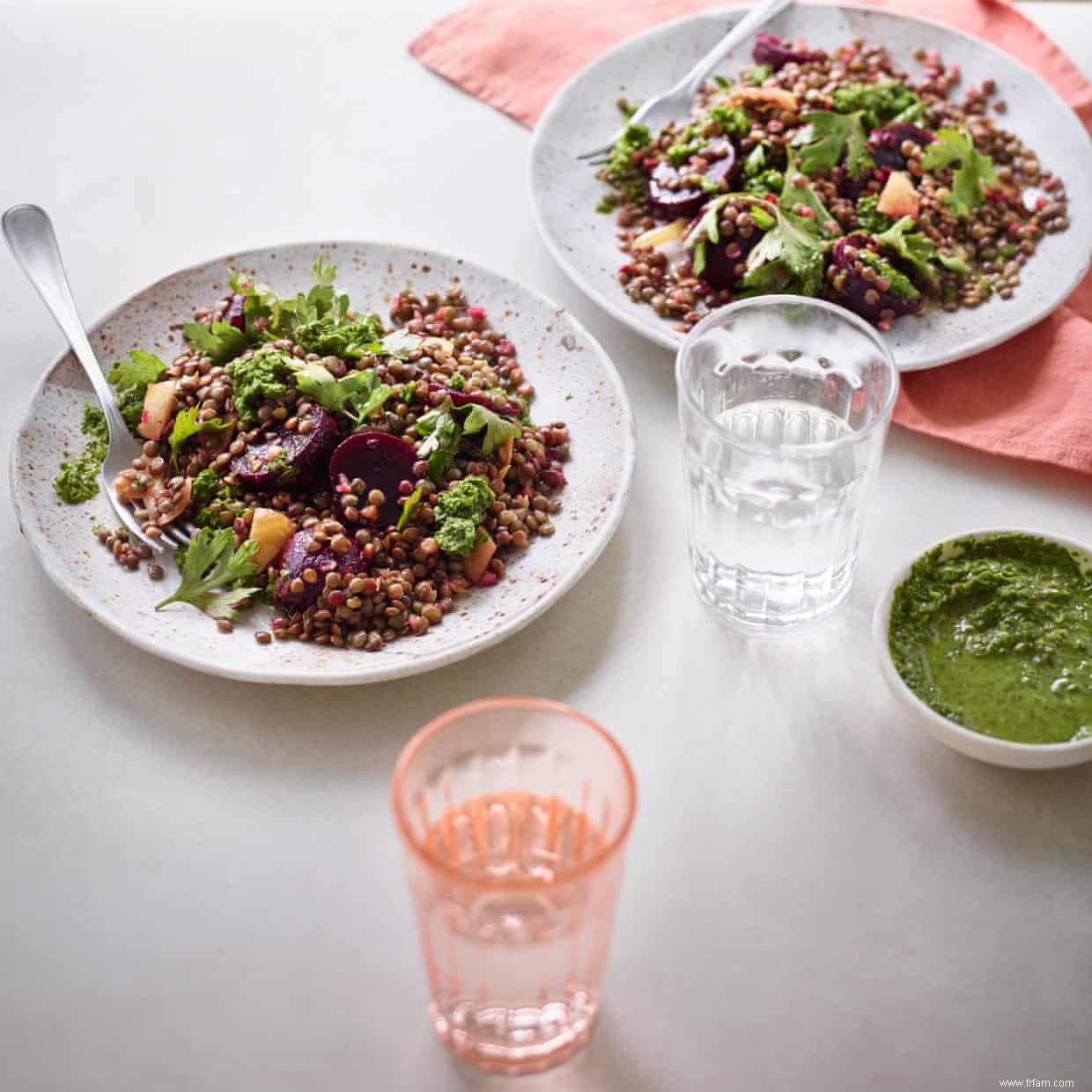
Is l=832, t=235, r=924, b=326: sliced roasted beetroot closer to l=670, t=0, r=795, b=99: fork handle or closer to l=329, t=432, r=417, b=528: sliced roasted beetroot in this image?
l=670, t=0, r=795, b=99: fork handle

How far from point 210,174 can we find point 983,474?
1563 mm

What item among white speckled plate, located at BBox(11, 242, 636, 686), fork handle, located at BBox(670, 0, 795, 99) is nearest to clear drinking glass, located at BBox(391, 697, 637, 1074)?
white speckled plate, located at BBox(11, 242, 636, 686)

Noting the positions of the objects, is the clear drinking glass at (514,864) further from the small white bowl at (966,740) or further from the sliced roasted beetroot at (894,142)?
the sliced roasted beetroot at (894,142)

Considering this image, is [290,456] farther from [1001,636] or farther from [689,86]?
[689,86]

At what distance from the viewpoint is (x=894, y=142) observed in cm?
234

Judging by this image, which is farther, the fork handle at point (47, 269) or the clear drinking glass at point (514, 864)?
the fork handle at point (47, 269)

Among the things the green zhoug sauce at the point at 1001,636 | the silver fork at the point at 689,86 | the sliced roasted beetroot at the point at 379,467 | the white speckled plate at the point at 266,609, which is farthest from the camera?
the silver fork at the point at 689,86

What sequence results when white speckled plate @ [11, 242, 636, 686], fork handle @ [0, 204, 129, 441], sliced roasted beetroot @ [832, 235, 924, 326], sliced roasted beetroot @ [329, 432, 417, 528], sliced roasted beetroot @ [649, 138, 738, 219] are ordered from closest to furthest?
white speckled plate @ [11, 242, 636, 686] < sliced roasted beetroot @ [329, 432, 417, 528] < fork handle @ [0, 204, 129, 441] < sliced roasted beetroot @ [832, 235, 924, 326] < sliced roasted beetroot @ [649, 138, 738, 219]

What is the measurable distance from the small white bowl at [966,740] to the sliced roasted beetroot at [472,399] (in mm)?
597

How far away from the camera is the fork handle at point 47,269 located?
2006mm

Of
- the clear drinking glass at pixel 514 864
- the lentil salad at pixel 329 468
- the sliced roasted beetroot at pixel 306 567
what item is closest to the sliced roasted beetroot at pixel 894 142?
the lentil salad at pixel 329 468

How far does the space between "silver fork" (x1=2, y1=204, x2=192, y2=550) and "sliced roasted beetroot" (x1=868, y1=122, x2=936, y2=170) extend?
4.46 feet

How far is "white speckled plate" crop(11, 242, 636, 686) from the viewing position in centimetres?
167

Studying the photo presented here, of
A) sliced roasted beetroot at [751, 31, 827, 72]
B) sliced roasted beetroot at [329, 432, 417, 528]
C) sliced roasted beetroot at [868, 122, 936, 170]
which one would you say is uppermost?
sliced roasted beetroot at [751, 31, 827, 72]
